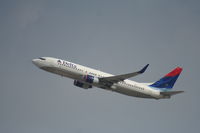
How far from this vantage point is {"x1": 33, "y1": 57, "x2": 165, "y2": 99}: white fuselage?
2928 inches

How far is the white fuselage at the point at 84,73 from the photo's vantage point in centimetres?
7438

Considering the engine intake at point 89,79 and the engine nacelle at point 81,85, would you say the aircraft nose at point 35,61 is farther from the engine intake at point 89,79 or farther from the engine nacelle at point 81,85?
the engine intake at point 89,79

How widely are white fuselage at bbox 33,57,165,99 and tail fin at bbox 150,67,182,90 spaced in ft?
12.0

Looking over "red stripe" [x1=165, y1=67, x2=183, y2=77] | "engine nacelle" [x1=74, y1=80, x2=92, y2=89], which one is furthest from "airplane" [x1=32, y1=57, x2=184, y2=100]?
"red stripe" [x1=165, y1=67, x2=183, y2=77]

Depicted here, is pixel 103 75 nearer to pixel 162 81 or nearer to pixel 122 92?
pixel 122 92

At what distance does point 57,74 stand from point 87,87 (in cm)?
819

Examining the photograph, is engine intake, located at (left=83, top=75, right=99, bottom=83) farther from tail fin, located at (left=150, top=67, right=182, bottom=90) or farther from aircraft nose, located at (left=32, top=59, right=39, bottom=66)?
tail fin, located at (left=150, top=67, right=182, bottom=90)

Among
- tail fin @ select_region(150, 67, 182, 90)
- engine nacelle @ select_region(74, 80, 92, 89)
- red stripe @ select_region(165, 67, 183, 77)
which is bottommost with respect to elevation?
engine nacelle @ select_region(74, 80, 92, 89)

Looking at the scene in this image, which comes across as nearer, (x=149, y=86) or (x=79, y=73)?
(x=79, y=73)

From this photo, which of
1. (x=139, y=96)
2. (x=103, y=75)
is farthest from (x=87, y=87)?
(x=139, y=96)

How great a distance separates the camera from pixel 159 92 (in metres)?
78.6

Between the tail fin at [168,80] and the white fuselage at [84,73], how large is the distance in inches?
144

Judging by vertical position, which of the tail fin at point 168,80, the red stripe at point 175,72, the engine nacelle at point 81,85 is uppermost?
the red stripe at point 175,72

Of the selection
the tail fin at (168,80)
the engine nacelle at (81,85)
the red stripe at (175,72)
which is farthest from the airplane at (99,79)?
the red stripe at (175,72)
